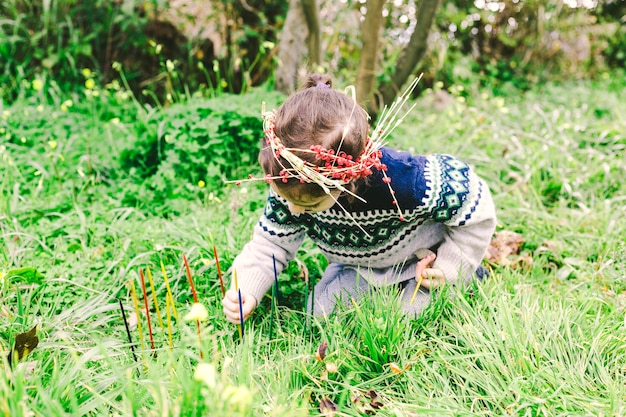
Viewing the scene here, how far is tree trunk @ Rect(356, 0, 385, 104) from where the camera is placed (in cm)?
307

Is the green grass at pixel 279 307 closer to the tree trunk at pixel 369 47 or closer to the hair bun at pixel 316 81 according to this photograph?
the tree trunk at pixel 369 47

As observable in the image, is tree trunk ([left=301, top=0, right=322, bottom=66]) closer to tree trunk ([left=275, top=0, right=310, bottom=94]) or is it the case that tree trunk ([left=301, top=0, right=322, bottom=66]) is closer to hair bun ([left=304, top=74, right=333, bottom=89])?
tree trunk ([left=275, top=0, right=310, bottom=94])

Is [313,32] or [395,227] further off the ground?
[313,32]

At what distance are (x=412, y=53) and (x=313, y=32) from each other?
596mm

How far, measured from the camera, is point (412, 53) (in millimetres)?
3289

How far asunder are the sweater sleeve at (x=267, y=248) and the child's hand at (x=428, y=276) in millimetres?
426

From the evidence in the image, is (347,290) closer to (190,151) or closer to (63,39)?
(190,151)

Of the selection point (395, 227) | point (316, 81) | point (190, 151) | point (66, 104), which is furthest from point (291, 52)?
point (395, 227)

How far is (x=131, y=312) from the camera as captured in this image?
1.97m

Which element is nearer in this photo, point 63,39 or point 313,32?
point 313,32

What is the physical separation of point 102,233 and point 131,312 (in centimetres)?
53

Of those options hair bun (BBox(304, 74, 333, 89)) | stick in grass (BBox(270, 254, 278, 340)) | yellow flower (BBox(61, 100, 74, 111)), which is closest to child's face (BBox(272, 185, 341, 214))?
stick in grass (BBox(270, 254, 278, 340))

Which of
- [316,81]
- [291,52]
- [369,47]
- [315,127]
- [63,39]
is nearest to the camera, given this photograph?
[315,127]

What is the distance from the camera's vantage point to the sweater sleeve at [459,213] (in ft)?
5.68
